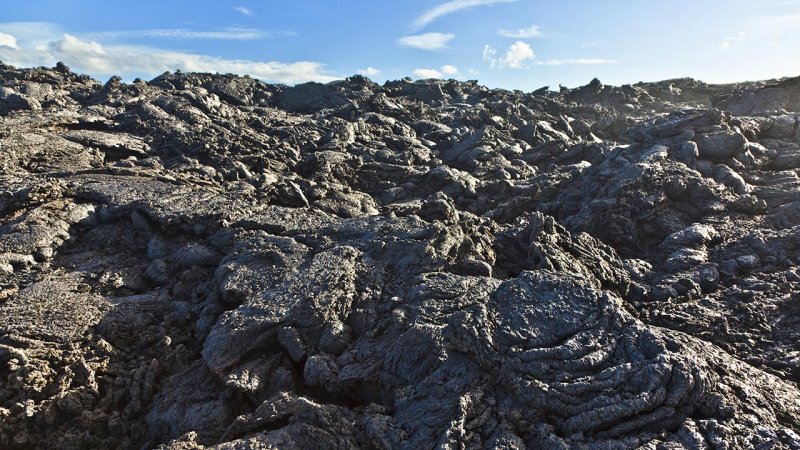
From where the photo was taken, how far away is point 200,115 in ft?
127

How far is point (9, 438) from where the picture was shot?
1131 cm

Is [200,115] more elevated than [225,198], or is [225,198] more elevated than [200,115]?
[200,115]

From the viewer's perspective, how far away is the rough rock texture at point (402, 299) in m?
9.77

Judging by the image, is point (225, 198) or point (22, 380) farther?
point (225, 198)

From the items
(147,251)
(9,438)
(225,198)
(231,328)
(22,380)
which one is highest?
(225,198)

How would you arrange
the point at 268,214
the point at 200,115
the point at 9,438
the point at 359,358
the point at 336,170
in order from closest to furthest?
the point at 9,438 → the point at 359,358 → the point at 268,214 → the point at 336,170 → the point at 200,115

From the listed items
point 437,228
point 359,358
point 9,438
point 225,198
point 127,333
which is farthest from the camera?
point 225,198

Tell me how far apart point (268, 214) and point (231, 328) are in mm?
7669

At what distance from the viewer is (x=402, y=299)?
44.5 ft

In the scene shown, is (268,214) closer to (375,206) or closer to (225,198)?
(225,198)

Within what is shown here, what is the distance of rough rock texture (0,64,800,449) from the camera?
9773 mm

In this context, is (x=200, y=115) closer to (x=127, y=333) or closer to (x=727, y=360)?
(x=127, y=333)

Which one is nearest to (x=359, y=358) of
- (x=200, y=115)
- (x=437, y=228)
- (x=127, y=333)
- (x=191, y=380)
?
(x=191, y=380)

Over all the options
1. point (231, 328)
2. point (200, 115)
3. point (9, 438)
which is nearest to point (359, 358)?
point (231, 328)
